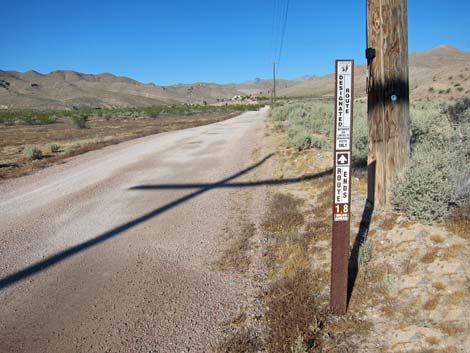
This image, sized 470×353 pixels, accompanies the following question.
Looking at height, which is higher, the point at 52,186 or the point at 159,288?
the point at 52,186

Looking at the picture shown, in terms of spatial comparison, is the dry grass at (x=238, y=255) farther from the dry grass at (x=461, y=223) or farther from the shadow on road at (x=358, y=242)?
the dry grass at (x=461, y=223)

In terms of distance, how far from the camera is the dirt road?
364 cm

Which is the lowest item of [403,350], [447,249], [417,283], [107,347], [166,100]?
[107,347]

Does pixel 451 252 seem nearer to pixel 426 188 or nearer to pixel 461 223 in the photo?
pixel 461 223

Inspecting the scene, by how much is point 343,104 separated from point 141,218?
200 inches

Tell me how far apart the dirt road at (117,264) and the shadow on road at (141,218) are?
24mm

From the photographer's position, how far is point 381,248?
14.1 feet

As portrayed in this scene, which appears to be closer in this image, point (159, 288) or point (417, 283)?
point (417, 283)

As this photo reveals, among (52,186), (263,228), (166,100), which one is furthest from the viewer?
(166,100)

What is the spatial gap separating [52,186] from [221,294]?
303 inches

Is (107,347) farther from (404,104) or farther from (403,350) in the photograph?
(404,104)

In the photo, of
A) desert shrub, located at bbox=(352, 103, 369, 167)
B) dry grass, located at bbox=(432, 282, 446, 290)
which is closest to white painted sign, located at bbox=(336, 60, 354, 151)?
dry grass, located at bbox=(432, 282, 446, 290)

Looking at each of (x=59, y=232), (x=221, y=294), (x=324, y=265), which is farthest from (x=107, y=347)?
(x=59, y=232)

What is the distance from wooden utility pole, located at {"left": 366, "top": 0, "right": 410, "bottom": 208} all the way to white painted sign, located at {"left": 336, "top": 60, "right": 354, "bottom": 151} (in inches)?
80.1
